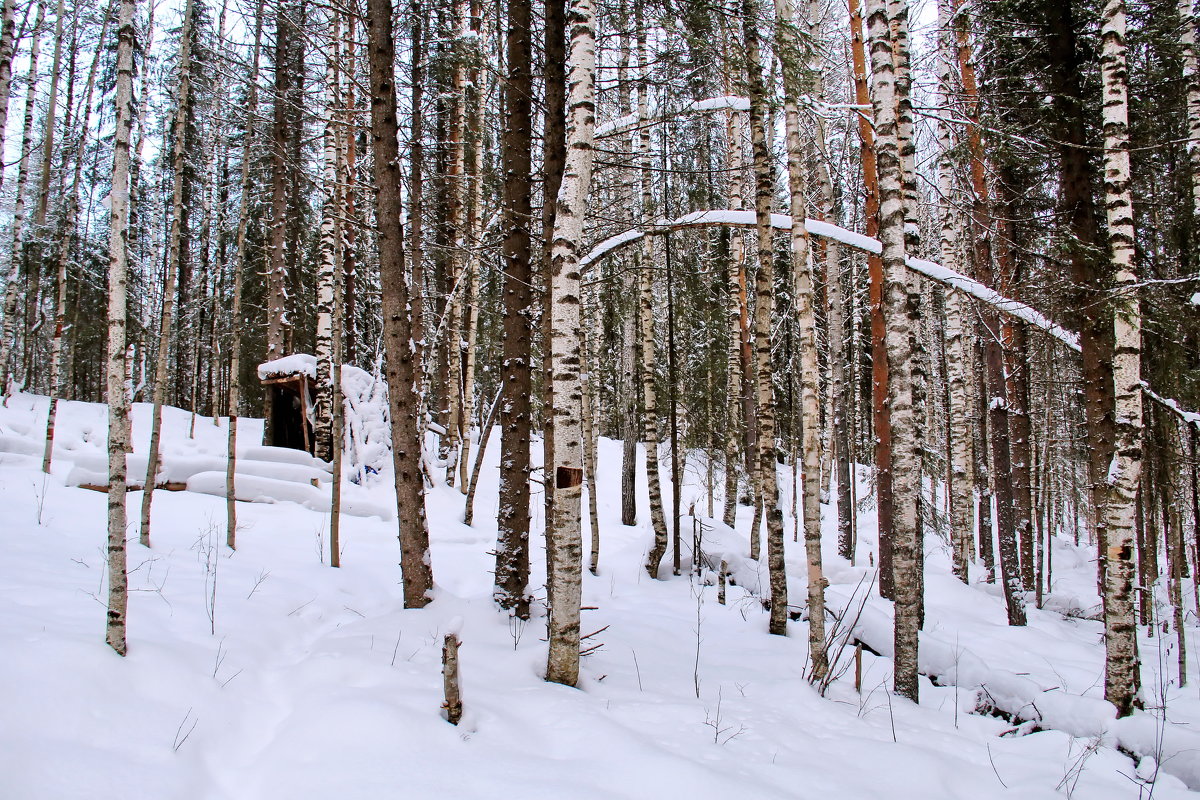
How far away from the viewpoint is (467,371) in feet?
40.4

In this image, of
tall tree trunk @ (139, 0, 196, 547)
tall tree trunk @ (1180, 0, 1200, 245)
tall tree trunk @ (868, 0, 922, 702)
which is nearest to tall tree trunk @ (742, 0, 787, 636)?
tall tree trunk @ (868, 0, 922, 702)

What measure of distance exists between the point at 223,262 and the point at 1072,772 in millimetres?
24348

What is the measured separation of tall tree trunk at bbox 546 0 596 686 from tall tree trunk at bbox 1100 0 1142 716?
17.0 ft

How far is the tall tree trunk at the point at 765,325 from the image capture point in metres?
6.33

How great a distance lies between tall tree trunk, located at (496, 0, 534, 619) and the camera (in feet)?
19.9

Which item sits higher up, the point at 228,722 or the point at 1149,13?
the point at 1149,13

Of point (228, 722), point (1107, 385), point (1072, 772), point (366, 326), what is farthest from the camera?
point (366, 326)

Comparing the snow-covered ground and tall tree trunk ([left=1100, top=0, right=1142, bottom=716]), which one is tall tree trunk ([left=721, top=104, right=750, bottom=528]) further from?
tall tree trunk ([left=1100, top=0, right=1142, bottom=716])

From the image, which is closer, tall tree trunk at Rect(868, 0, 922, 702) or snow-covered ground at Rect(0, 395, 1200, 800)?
snow-covered ground at Rect(0, 395, 1200, 800)

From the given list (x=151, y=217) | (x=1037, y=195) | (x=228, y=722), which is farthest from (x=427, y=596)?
(x=151, y=217)

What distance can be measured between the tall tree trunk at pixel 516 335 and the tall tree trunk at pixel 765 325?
7.86ft

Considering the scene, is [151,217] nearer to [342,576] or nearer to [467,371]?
[467,371]

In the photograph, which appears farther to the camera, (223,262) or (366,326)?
(366,326)

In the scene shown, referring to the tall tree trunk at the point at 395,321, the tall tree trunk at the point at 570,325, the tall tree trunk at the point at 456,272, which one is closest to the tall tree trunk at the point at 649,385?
the tall tree trunk at the point at 456,272
